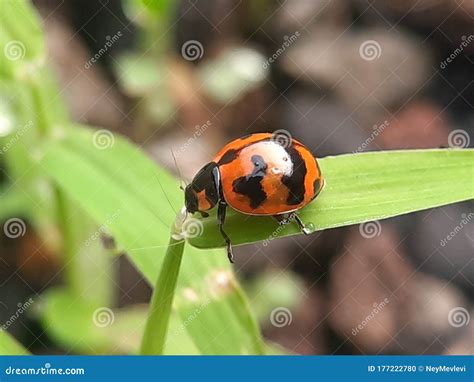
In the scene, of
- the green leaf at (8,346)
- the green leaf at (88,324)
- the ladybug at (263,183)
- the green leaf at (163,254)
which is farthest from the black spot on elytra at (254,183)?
the green leaf at (88,324)

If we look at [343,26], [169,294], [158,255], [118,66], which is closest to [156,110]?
[118,66]

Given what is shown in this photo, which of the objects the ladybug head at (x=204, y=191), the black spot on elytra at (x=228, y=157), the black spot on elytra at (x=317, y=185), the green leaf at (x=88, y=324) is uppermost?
the black spot on elytra at (x=228, y=157)

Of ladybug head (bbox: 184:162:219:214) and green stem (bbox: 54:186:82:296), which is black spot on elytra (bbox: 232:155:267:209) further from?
green stem (bbox: 54:186:82:296)

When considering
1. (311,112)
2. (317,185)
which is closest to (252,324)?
(317,185)

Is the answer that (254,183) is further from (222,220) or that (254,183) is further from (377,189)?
(377,189)

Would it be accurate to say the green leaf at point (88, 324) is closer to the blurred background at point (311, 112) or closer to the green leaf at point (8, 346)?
the blurred background at point (311, 112)

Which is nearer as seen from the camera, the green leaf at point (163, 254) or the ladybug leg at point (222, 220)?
the ladybug leg at point (222, 220)
